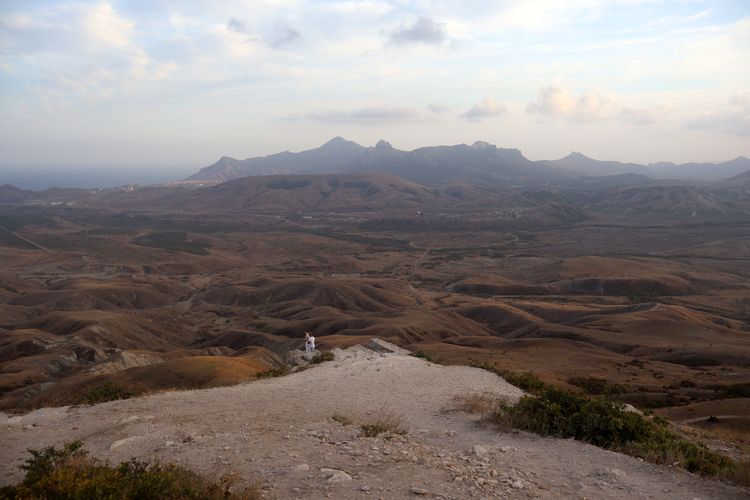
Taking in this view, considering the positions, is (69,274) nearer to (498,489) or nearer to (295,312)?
(295,312)

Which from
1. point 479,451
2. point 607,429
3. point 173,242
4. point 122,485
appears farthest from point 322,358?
point 173,242

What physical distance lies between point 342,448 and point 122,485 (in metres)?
4.20

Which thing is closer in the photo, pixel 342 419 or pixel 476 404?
pixel 342 419

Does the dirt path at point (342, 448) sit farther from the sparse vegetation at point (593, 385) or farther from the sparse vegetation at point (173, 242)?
the sparse vegetation at point (173, 242)

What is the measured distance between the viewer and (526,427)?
11.9m

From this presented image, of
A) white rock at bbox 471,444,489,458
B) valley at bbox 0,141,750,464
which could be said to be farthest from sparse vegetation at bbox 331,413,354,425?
valley at bbox 0,141,750,464

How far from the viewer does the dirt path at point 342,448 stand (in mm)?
8555

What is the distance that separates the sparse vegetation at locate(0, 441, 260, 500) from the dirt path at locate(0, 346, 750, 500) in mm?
835

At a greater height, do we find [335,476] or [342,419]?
[335,476]

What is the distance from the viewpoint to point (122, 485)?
704 centimetres

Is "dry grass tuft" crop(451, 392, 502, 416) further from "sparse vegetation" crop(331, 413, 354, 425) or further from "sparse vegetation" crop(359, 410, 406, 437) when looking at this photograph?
"sparse vegetation" crop(331, 413, 354, 425)

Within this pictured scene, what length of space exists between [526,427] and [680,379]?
94.8ft

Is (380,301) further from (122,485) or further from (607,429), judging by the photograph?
(122,485)

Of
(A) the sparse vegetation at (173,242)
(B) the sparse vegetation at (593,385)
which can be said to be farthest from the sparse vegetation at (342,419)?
(A) the sparse vegetation at (173,242)
